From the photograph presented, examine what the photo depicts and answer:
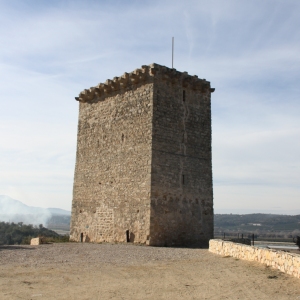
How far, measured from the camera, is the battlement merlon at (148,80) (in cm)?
1552

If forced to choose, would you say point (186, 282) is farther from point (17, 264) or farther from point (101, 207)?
point (101, 207)

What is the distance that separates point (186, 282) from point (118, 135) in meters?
9.88

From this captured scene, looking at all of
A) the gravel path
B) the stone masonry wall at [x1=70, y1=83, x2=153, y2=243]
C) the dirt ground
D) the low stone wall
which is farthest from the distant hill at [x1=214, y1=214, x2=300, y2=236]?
the dirt ground

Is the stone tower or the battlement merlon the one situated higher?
the battlement merlon

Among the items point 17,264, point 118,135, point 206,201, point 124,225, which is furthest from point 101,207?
→ point 17,264

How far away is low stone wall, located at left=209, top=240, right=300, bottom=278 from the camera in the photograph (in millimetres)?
7559

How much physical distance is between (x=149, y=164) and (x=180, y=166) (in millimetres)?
1510

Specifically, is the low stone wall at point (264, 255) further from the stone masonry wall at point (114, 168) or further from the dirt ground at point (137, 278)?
the stone masonry wall at point (114, 168)

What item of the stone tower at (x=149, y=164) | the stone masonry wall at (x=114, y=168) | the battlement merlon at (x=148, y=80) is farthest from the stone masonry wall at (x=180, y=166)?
the stone masonry wall at (x=114, y=168)

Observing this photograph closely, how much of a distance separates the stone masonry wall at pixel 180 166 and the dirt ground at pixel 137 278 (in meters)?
4.27

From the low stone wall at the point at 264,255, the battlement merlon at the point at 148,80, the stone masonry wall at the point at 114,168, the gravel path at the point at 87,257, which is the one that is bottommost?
the gravel path at the point at 87,257

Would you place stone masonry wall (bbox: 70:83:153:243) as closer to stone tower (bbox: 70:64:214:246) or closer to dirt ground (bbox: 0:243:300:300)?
stone tower (bbox: 70:64:214:246)

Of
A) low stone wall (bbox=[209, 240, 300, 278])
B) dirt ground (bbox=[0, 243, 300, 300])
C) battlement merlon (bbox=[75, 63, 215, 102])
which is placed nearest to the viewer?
dirt ground (bbox=[0, 243, 300, 300])

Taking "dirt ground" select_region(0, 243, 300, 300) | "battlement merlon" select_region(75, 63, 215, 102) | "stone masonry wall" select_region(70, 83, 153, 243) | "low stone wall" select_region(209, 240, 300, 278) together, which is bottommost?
"dirt ground" select_region(0, 243, 300, 300)
